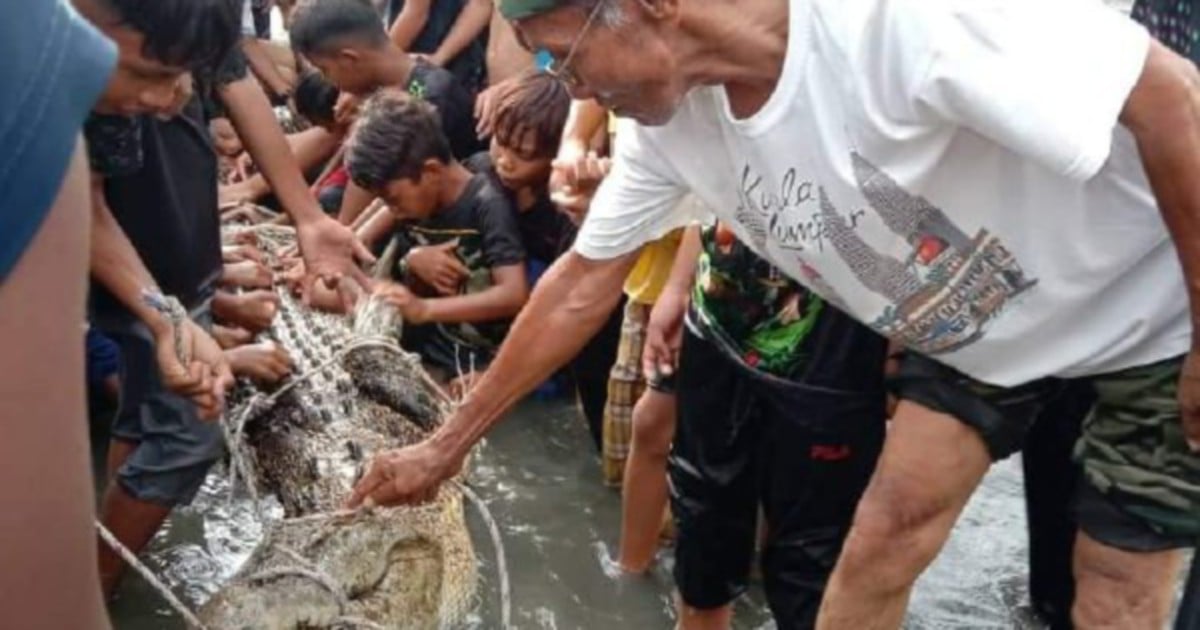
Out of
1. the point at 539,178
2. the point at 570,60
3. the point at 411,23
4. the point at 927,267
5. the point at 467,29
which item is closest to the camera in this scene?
the point at 570,60

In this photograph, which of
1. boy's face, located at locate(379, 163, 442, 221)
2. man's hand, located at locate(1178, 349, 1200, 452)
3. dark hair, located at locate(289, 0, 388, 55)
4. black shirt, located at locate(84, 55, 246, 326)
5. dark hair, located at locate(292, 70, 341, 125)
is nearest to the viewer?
man's hand, located at locate(1178, 349, 1200, 452)

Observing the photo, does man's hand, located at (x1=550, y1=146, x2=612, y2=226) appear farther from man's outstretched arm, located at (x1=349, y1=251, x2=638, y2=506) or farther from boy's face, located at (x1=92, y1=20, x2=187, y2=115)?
boy's face, located at (x1=92, y1=20, x2=187, y2=115)

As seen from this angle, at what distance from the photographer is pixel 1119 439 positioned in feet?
8.02

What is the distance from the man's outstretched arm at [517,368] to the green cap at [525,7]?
0.73 m

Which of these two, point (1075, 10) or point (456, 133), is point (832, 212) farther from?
point (456, 133)

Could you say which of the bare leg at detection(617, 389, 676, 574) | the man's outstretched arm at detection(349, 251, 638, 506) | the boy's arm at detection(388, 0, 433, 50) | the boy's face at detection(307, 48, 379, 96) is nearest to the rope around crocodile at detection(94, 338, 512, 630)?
the man's outstretched arm at detection(349, 251, 638, 506)

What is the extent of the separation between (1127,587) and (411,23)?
4957 millimetres

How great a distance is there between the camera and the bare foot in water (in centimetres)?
346

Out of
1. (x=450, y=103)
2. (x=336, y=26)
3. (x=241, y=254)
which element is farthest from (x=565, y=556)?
(x=336, y=26)

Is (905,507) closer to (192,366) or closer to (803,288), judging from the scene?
(803,288)

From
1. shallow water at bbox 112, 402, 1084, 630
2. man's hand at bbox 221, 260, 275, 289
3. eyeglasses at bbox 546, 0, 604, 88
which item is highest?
eyeglasses at bbox 546, 0, 604, 88

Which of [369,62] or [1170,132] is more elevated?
[1170,132]

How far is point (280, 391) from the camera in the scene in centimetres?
341

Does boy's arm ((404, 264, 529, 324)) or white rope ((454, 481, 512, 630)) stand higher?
white rope ((454, 481, 512, 630))
